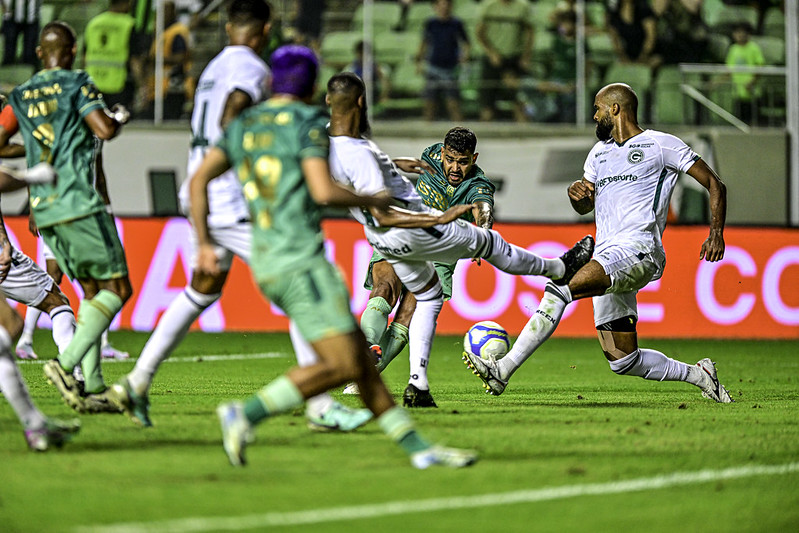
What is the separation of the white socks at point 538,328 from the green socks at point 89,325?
2.79 meters

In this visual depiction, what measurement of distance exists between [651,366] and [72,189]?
13.8 ft

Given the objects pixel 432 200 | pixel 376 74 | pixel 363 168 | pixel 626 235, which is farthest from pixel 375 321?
pixel 376 74

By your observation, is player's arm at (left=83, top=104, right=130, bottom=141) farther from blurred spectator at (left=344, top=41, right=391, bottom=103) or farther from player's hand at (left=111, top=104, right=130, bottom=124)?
blurred spectator at (left=344, top=41, right=391, bottom=103)

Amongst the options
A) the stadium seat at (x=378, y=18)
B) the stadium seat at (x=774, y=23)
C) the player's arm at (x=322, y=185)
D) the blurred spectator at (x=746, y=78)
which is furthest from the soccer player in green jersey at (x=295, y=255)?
the stadium seat at (x=774, y=23)

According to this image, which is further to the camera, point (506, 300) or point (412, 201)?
point (506, 300)

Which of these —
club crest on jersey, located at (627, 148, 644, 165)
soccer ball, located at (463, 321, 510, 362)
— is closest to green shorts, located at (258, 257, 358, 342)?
soccer ball, located at (463, 321, 510, 362)

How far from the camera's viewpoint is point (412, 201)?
290 inches

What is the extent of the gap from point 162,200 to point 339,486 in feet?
43.3

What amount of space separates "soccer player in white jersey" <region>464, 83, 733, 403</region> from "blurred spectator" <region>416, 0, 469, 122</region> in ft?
29.4

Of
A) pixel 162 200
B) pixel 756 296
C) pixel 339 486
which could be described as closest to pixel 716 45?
pixel 756 296

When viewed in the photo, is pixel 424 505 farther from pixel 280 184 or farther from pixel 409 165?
pixel 409 165

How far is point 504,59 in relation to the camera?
17.8 meters

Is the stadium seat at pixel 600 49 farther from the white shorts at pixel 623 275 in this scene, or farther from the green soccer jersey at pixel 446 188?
the white shorts at pixel 623 275

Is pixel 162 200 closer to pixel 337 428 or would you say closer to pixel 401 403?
pixel 401 403
